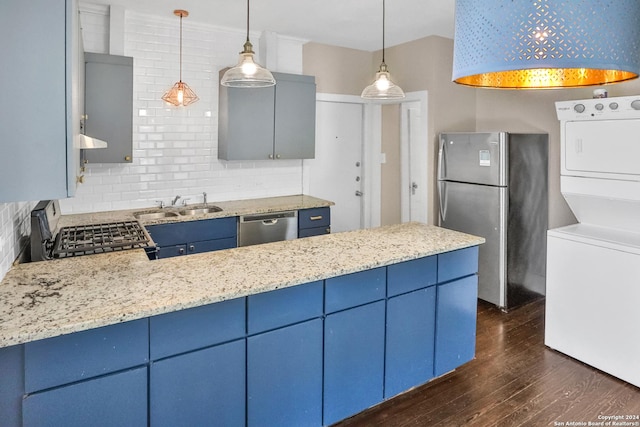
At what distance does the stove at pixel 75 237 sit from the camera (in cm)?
243

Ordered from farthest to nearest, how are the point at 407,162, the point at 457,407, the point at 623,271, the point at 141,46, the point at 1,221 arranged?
the point at 407,162, the point at 141,46, the point at 623,271, the point at 457,407, the point at 1,221

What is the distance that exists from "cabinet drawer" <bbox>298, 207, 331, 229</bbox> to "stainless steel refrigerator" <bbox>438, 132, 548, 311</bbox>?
1274mm

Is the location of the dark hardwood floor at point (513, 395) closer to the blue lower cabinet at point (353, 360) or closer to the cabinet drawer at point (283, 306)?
the blue lower cabinet at point (353, 360)

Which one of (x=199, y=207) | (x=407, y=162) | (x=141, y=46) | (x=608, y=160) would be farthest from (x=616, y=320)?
(x=141, y=46)

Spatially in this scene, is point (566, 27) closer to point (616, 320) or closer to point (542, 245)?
point (616, 320)

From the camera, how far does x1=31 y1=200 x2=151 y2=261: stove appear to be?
7.96 feet

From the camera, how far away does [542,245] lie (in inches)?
172

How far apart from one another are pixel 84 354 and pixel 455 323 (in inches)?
84.9

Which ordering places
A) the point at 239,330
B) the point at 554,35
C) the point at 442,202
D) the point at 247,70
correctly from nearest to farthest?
the point at 554,35 → the point at 239,330 → the point at 247,70 → the point at 442,202

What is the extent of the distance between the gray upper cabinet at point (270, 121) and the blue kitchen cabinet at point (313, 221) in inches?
24.8

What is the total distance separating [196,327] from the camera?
184cm

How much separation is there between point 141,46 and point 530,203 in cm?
398

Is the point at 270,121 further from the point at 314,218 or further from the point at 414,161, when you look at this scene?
the point at 414,161

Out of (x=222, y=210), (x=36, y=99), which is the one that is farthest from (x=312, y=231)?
(x=36, y=99)
